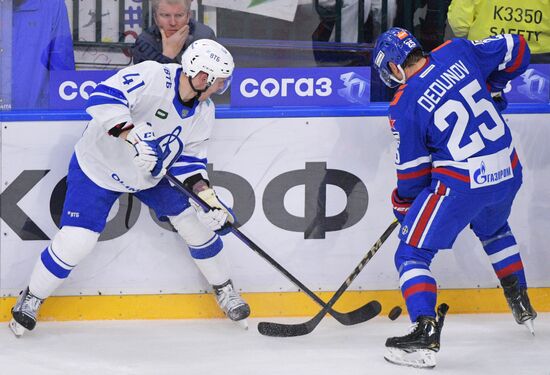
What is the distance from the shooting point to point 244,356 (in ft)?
12.8

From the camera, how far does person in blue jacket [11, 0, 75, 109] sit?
430 centimetres

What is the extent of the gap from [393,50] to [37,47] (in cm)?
136

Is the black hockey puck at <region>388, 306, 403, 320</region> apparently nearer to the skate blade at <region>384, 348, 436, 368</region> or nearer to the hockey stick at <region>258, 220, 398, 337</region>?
the hockey stick at <region>258, 220, 398, 337</region>

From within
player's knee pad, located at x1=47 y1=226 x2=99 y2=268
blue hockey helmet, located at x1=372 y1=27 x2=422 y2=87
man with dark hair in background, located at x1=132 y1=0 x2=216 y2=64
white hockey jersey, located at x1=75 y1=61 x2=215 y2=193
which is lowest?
player's knee pad, located at x1=47 y1=226 x2=99 y2=268

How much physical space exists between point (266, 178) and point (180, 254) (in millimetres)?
425

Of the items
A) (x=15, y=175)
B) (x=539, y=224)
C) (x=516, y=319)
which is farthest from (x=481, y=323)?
(x=15, y=175)

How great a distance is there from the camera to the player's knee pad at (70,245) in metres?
4.04

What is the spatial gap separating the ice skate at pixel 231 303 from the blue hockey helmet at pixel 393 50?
3.23ft

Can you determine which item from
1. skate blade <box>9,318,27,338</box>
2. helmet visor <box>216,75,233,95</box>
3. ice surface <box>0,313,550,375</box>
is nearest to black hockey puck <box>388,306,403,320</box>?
ice surface <box>0,313,550,375</box>

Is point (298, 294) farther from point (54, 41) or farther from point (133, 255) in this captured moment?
point (54, 41)

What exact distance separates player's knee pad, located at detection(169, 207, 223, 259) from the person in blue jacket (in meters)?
0.66

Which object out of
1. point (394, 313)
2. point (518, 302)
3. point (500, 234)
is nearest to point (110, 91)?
point (394, 313)

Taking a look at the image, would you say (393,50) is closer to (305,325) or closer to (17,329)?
(305,325)

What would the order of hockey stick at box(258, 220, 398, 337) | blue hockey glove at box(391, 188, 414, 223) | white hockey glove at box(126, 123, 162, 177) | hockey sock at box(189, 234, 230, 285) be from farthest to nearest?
1. hockey sock at box(189, 234, 230, 285)
2. hockey stick at box(258, 220, 398, 337)
3. blue hockey glove at box(391, 188, 414, 223)
4. white hockey glove at box(126, 123, 162, 177)
